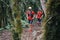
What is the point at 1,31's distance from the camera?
14.8 metres

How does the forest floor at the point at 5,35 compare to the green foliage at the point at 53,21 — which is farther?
the forest floor at the point at 5,35

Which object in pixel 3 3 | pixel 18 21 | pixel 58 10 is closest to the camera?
pixel 58 10

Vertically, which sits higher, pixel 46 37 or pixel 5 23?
pixel 46 37

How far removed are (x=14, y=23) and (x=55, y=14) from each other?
2.97 m

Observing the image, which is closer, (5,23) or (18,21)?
(18,21)

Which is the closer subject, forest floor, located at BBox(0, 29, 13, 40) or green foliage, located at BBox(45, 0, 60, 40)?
green foliage, located at BBox(45, 0, 60, 40)

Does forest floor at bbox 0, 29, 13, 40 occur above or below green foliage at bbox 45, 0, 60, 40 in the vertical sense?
below

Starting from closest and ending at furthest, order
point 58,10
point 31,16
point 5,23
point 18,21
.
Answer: point 58,10 → point 18,21 → point 31,16 → point 5,23

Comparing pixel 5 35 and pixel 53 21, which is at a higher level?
pixel 53 21

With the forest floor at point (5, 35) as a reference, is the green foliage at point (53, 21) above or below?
above

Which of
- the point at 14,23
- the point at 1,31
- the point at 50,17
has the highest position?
the point at 50,17

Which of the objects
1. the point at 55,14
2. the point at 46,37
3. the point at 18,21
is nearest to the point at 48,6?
the point at 55,14

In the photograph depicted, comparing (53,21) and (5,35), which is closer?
(53,21)

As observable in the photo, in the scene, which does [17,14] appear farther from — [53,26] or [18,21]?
[53,26]
